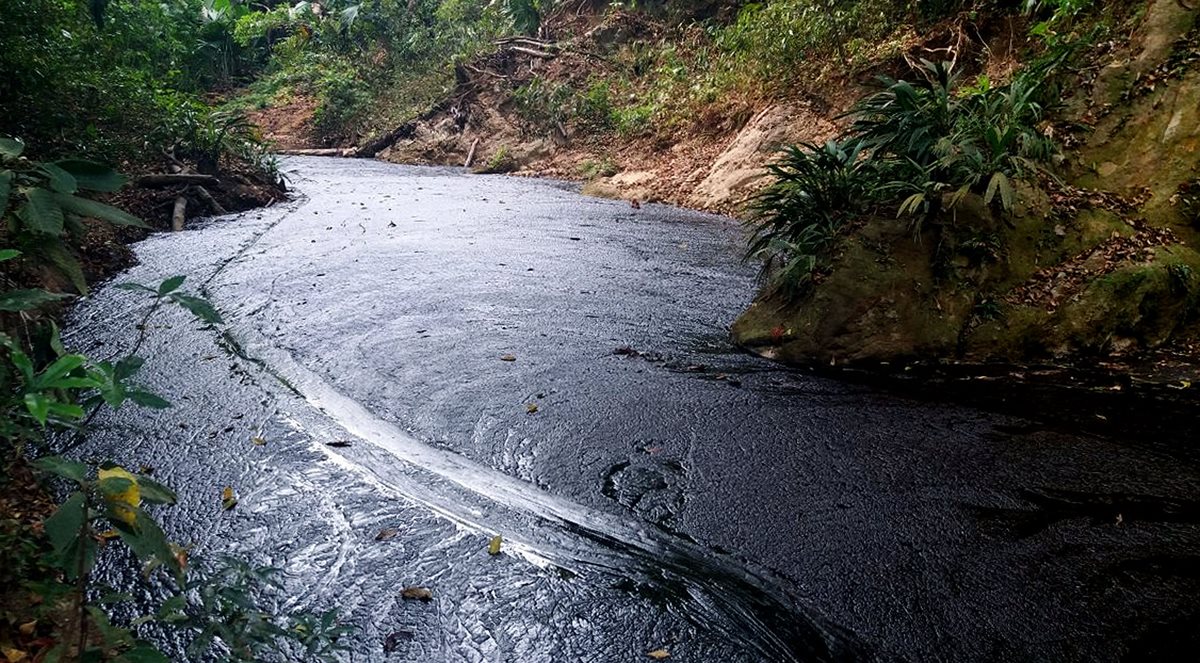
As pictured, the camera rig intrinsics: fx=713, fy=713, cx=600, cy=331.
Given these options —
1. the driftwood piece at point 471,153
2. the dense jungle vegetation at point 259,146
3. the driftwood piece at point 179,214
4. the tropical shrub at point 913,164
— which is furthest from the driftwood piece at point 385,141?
the tropical shrub at point 913,164

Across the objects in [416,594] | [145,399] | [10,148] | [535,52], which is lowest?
[416,594]

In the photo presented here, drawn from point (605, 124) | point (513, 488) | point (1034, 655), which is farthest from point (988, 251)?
point (605, 124)

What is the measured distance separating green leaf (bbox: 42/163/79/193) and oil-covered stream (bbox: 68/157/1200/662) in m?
1.57

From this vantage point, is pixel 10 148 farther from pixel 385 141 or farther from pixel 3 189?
pixel 385 141

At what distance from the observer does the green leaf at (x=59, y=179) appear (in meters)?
1.80

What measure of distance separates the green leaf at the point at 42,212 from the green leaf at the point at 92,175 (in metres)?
0.10

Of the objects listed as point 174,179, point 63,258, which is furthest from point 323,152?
point 63,258

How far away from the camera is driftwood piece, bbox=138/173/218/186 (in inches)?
384

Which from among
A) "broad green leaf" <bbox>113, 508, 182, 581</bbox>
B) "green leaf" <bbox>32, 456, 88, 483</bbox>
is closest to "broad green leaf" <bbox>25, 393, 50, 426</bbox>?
"green leaf" <bbox>32, 456, 88, 483</bbox>

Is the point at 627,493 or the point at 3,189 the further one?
the point at 627,493

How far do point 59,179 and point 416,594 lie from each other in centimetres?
174

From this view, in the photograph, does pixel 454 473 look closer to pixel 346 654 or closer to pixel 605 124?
pixel 346 654

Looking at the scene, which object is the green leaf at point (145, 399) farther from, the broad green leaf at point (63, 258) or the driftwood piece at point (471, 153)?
the driftwood piece at point (471, 153)

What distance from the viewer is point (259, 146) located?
13.2 meters
